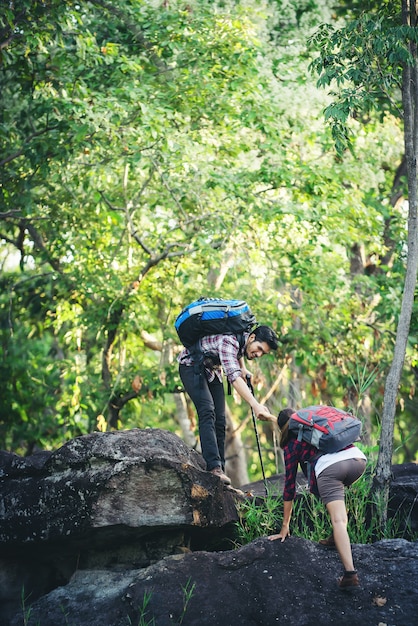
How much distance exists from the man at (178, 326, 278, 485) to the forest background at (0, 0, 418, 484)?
10.0 ft

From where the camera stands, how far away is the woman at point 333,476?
461 cm

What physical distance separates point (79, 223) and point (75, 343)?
187 cm

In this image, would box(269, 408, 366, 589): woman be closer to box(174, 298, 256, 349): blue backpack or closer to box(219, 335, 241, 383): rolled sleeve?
box(219, 335, 241, 383): rolled sleeve

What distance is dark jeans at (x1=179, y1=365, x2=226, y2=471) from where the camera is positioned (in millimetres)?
6016

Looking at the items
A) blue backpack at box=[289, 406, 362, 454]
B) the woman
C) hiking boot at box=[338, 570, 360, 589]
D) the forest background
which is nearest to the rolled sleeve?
the woman

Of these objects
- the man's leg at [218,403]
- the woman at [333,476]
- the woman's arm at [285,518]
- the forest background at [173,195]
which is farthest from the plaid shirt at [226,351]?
the forest background at [173,195]

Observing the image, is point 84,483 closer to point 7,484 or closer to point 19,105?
point 7,484

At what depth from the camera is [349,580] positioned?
467 centimetres

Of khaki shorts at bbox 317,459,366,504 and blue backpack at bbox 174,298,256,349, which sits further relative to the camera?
blue backpack at bbox 174,298,256,349

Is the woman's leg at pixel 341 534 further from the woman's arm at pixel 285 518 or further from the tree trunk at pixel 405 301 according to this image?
the tree trunk at pixel 405 301

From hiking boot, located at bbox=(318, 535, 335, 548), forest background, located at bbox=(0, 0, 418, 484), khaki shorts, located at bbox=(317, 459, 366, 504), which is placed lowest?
hiking boot, located at bbox=(318, 535, 335, 548)

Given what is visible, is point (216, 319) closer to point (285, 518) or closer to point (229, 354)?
point (229, 354)

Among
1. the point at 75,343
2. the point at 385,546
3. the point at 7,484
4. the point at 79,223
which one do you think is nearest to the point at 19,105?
the point at 79,223

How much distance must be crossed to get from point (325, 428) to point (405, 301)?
6.48 feet
